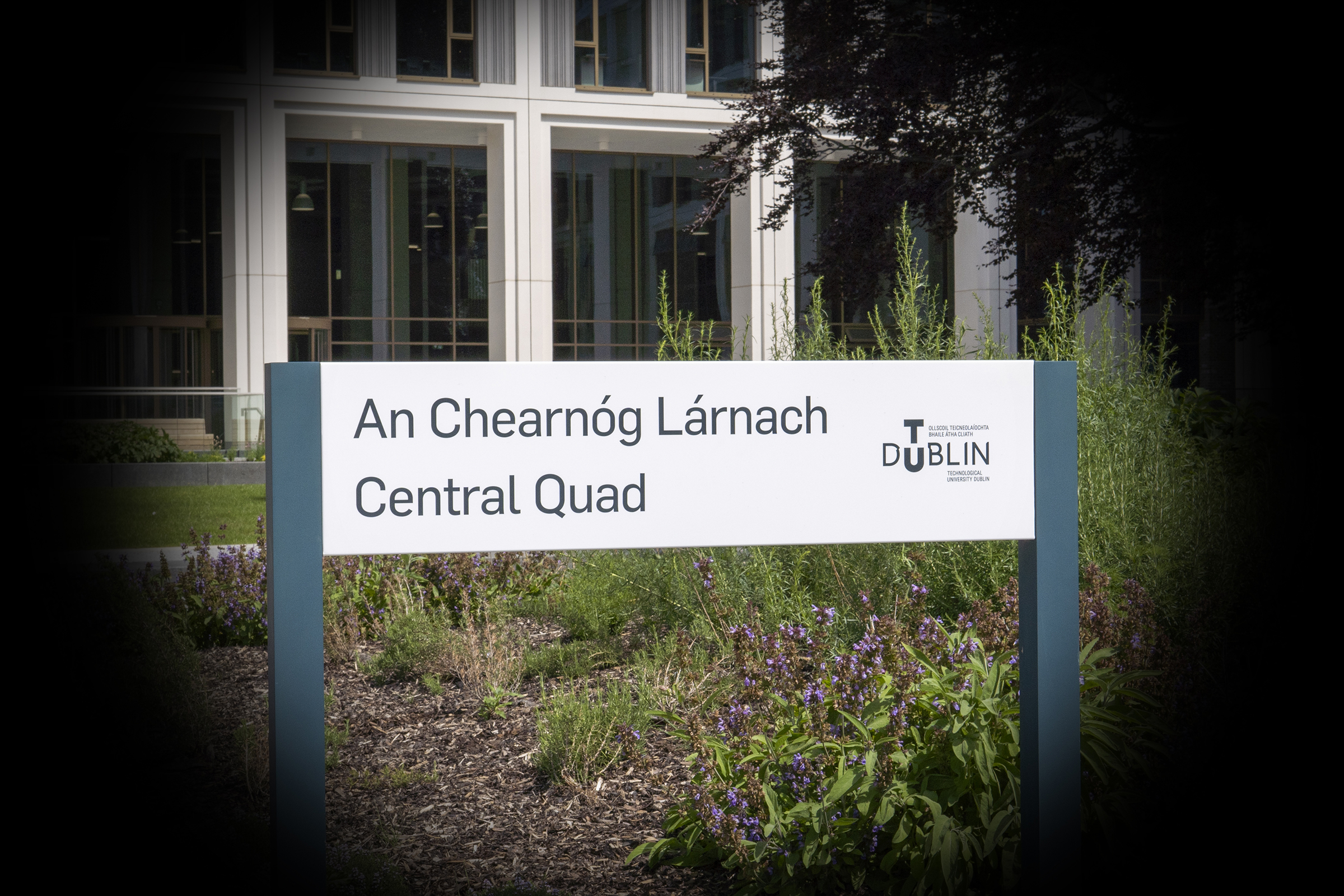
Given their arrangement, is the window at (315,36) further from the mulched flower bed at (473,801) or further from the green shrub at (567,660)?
the mulched flower bed at (473,801)

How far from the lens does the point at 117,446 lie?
17.9 meters

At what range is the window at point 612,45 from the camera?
24938 millimetres

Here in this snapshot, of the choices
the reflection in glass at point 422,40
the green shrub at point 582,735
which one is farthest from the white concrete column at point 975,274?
the green shrub at point 582,735

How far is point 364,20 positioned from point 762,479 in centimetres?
2392

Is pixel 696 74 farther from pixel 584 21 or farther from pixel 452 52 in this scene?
pixel 452 52

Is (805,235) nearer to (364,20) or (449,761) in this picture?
(364,20)

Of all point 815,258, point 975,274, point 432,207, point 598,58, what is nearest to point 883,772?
point 815,258

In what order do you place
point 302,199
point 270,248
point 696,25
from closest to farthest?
point 270,248 < point 696,25 < point 302,199

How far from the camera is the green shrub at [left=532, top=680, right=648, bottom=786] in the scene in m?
4.20

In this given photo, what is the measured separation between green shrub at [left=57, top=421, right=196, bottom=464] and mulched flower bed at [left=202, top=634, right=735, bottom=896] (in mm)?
13922

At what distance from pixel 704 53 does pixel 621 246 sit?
510 cm

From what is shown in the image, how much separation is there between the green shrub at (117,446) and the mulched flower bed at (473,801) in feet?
45.7

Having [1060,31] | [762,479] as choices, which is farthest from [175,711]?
[1060,31]

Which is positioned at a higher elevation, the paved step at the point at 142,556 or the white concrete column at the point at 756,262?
the white concrete column at the point at 756,262
